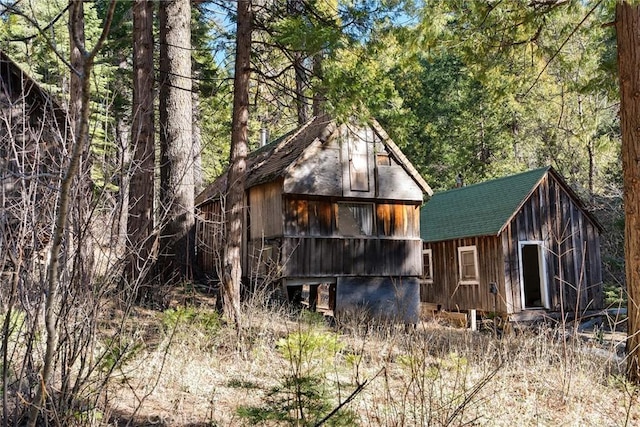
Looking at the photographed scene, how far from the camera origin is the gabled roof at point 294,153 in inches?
638

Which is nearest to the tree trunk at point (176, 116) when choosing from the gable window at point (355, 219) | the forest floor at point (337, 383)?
the gable window at point (355, 219)

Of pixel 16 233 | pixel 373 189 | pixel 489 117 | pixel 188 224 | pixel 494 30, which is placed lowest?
pixel 16 233

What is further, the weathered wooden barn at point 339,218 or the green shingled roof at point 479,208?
the green shingled roof at point 479,208

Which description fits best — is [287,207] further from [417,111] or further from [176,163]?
[417,111]

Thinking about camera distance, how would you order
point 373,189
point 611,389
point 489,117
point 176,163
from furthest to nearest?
point 489,117
point 373,189
point 176,163
point 611,389

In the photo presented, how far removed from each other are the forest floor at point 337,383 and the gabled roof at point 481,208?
35.8 ft

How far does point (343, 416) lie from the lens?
4012mm

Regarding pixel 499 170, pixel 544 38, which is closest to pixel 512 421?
pixel 544 38

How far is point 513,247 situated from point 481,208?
2.26 m

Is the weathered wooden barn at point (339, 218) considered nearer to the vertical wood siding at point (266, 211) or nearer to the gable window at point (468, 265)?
the vertical wood siding at point (266, 211)

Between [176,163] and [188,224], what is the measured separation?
5.54 ft

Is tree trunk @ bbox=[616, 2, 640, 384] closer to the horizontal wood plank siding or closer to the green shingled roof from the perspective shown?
the horizontal wood plank siding

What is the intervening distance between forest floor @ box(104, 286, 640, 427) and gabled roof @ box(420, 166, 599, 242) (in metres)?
10.9

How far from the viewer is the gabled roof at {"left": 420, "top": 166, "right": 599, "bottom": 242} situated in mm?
19281
